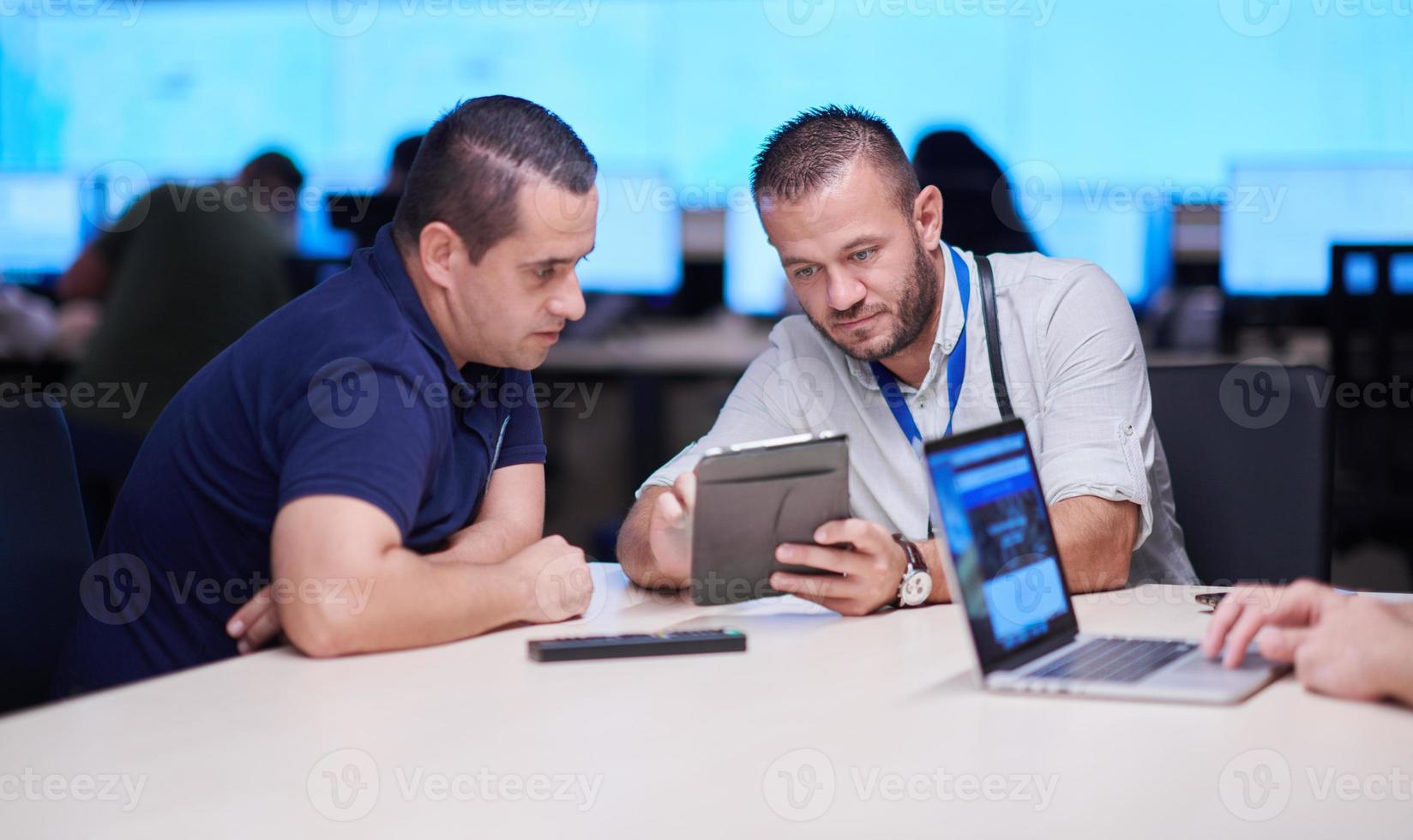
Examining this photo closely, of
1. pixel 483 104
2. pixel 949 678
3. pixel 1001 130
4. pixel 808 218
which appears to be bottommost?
pixel 949 678

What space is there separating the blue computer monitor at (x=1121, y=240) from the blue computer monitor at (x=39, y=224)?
12.6ft

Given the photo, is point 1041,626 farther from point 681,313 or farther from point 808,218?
point 681,313

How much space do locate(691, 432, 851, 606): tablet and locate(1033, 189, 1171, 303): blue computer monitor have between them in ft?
11.6

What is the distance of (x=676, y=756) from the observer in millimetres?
1040

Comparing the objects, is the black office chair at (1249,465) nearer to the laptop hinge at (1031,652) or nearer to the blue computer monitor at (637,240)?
the laptop hinge at (1031,652)

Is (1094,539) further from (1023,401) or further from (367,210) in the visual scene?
(367,210)

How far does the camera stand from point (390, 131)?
22.2 ft

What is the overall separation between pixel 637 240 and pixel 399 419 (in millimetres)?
3877

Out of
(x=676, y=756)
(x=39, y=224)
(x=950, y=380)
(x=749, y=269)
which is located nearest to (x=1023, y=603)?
(x=676, y=756)

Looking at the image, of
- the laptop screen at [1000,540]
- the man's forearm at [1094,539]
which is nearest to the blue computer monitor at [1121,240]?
the man's forearm at [1094,539]

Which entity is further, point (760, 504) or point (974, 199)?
point (974, 199)

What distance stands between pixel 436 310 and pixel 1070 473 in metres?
0.86

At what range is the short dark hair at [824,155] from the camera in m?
1.87

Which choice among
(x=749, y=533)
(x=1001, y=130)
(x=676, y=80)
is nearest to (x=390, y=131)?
(x=676, y=80)
